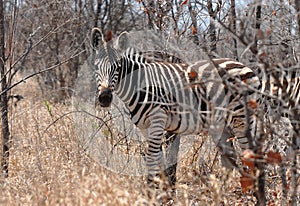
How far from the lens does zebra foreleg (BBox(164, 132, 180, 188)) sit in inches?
183

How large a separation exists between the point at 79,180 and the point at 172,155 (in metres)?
1.94

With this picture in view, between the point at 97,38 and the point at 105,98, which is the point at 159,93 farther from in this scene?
the point at 97,38

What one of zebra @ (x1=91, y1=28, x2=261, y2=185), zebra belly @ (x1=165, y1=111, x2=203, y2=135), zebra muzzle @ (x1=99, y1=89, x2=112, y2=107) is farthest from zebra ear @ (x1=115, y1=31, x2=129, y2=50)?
zebra belly @ (x1=165, y1=111, x2=203, y2=135)

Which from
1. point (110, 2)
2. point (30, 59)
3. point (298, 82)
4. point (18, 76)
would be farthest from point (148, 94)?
point (18, 76)

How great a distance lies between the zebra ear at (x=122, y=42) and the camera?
4.40 meters

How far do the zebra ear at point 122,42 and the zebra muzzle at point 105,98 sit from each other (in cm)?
54

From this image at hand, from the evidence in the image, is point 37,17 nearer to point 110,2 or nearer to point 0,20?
point 110,2

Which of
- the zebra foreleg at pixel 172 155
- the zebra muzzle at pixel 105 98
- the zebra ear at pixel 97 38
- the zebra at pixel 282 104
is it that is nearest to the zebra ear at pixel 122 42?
the zebra ear at pixel 97 38

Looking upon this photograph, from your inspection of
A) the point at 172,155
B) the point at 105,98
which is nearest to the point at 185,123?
the point at 172,155

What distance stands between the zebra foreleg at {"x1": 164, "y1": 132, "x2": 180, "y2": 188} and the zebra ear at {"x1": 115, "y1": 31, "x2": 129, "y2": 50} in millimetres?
935

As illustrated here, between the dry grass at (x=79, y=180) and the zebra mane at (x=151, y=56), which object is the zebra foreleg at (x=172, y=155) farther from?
the zebra mane at (x=151, y=56)

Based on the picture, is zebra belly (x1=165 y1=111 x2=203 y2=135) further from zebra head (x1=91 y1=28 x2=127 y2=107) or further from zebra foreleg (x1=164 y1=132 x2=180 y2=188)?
zebra head (x1=91 y1=28 x2=127 y2=107)

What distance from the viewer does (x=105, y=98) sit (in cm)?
402

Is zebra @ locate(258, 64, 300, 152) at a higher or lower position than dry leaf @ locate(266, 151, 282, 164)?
higher
